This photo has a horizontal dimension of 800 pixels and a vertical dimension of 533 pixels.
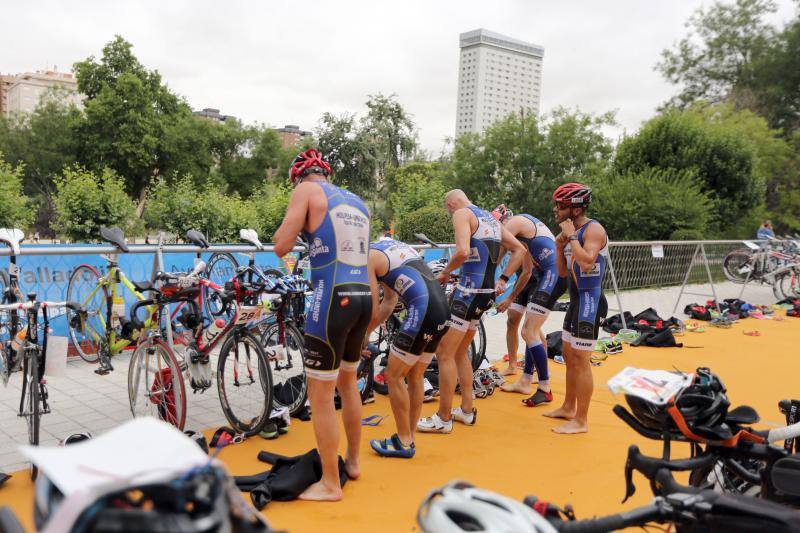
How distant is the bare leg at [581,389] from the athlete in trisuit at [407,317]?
61.1 inches

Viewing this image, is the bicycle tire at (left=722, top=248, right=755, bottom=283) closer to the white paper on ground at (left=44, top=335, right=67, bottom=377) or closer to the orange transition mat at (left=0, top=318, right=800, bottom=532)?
the orange transition mat at (left=0, top=318, right=800, bottom=532)

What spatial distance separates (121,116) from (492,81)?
188 feet

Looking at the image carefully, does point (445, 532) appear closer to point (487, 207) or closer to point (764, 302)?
point (764, 302)

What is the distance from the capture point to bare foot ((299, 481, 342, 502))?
12.4ft

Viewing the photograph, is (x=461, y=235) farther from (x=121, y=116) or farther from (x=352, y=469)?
(x=121, y=116)

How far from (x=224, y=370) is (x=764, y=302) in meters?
14.8

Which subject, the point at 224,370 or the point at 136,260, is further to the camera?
the point at 136,260

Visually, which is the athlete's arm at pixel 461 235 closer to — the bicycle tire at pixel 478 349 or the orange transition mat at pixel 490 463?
the orange transition mat at pixel 490 463

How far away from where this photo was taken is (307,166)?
13.2 ft

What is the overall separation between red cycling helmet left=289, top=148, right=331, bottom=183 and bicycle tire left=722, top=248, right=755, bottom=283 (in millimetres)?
13867

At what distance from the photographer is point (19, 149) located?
144 feet

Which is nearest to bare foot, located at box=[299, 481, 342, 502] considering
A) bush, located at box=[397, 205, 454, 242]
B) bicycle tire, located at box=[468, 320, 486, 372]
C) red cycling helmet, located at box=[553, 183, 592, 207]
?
red cycling helmet, located at box=[553, 183, 592, 207]

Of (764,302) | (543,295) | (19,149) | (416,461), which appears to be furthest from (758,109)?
(19,149)

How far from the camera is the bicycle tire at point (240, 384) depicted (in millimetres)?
4656
